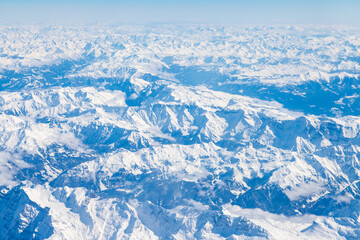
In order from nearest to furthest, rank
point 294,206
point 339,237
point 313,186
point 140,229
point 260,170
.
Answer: point 339,237 → point 140,229 → point 294,206 → point 313,186 → point 260,170

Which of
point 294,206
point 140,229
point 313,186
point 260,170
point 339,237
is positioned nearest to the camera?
point 339,237

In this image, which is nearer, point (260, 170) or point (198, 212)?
point (198, 212)

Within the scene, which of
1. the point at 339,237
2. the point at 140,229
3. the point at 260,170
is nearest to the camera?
the point at 339,237

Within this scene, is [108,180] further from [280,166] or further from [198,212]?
[280,166]

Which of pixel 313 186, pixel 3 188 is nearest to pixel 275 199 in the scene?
pixel 313 186

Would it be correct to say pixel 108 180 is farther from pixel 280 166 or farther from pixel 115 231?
pixel 280 166

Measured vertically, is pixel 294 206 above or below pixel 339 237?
below

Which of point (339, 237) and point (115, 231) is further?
point (115, 231)

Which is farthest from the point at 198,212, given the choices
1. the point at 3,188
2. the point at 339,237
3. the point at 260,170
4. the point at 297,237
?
the point at 3,188
